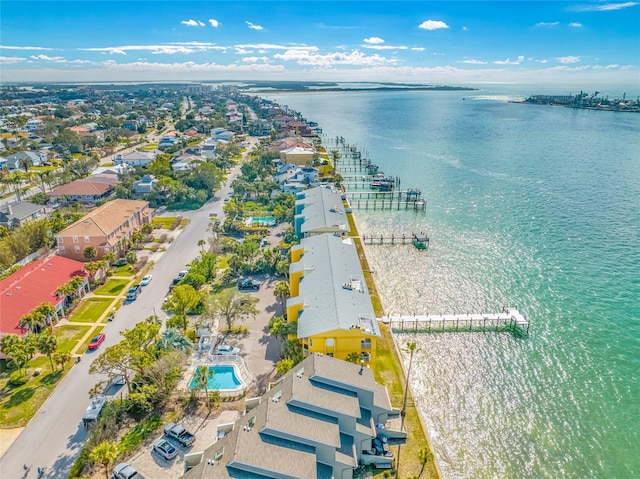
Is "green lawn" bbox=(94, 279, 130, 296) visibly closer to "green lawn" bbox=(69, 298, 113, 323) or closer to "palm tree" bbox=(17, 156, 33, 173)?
"green lawn" bbox=(69, 298, 113, 323)

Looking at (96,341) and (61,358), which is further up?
(61,358)

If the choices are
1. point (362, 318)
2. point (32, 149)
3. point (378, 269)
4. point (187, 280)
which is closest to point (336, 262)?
point (362, 318)

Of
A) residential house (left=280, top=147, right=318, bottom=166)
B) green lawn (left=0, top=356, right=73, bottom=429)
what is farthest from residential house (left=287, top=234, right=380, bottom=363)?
residential house (left=280, top=147, right=318, bottom=166)

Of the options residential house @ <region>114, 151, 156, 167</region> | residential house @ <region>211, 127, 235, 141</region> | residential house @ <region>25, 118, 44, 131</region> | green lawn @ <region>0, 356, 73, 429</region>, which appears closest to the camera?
green lawn @ <region>0, 356, 73, 429</region>

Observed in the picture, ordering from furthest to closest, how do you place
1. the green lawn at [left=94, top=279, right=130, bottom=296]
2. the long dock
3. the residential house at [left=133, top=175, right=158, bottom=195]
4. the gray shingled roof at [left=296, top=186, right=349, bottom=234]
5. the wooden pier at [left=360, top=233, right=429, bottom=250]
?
the residential house at [left=133, top=175, right=158, bottom=195], the wooden pier at [left=360, top=233, right=429, bottom=250], the gray shingled roof at [left=296, top=186, right=349, bottom=234], the green lawn at [left=94, top=279, right=130, bottom=296], the long dock

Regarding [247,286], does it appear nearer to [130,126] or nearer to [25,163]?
[25,163]

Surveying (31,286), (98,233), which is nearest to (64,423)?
(31,286)

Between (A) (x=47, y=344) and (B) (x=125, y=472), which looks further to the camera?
(A) (x=47, y=344)

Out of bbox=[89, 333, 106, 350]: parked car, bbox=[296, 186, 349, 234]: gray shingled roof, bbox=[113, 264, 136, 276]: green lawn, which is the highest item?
bbox=[296, 186, 349, 234]: gray shingled roof
